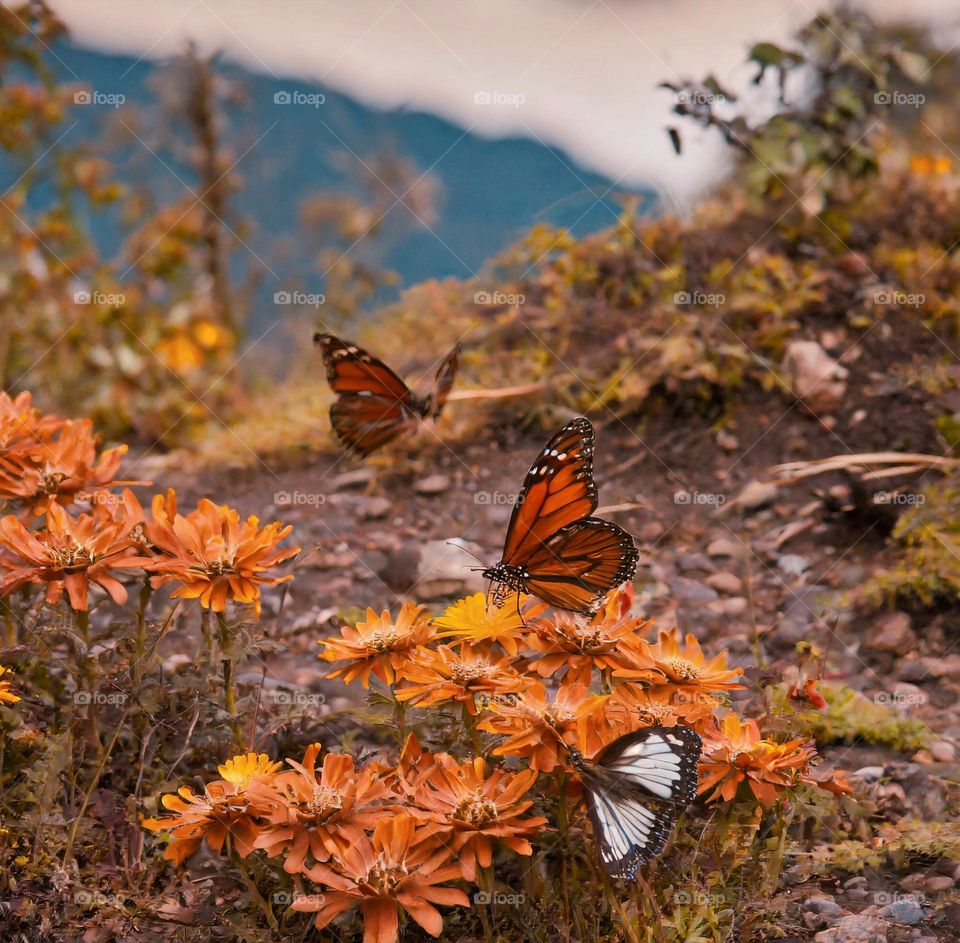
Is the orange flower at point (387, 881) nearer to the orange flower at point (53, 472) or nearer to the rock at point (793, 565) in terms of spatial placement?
the orange flower at point (53, 472)

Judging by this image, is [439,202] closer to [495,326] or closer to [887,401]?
[495,326]

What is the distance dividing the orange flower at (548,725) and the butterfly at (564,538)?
0.37 meters

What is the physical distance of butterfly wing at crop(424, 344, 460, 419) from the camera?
399 cm

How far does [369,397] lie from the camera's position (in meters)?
3.83

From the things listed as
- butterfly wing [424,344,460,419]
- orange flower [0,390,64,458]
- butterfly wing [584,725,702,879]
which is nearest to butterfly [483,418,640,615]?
butterfly wing [584,725,702,879]

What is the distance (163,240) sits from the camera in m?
6.48

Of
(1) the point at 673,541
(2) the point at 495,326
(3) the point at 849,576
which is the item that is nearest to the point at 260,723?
(1) the point at 673,541

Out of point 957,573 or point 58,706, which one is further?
point 957,573

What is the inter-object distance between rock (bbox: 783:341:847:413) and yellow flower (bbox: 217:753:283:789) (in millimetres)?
3286

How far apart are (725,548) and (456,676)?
2.22 m

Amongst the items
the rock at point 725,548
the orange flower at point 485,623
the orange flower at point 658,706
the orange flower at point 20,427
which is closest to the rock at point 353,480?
the rock at point 725,548

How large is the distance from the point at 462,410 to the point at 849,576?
1.85 m

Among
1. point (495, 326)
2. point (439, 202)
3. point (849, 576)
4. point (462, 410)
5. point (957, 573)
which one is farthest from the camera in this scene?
point (439, 202)

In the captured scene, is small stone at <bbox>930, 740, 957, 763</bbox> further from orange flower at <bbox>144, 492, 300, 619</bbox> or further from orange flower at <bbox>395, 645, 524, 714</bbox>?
orange flower at <bbox>144, 492, 300, 619</bbox>
